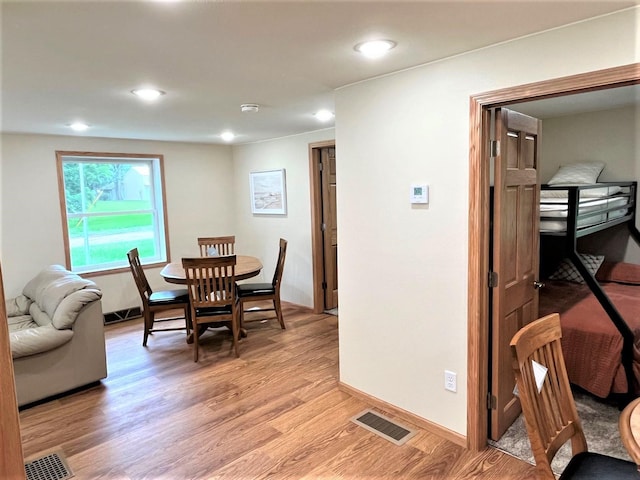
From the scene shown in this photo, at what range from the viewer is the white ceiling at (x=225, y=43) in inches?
63.1

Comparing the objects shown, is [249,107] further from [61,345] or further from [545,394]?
[545,394]

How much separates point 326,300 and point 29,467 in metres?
3.41

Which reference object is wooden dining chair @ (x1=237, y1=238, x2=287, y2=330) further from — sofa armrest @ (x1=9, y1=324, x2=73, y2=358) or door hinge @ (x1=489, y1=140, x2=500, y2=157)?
door hinge @ (x1=489, y1=140, x2=500, y2=157)

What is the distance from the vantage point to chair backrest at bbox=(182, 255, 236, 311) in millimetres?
3697

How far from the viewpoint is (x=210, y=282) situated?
12.5 ft

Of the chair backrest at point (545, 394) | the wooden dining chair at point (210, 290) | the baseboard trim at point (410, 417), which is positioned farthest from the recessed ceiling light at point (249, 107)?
the chair backrest at point (545, 394)

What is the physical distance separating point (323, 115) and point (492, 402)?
270cm

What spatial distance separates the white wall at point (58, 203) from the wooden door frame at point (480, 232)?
4.32 m

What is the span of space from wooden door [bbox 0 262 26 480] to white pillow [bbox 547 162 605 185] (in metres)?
4.63

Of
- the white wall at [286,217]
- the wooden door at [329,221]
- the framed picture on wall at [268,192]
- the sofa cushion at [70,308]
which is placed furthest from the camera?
the framed picture on wall at [268,192]

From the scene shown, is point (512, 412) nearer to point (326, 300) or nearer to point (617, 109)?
point (326, 300)

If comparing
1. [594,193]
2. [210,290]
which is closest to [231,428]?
[210,290]

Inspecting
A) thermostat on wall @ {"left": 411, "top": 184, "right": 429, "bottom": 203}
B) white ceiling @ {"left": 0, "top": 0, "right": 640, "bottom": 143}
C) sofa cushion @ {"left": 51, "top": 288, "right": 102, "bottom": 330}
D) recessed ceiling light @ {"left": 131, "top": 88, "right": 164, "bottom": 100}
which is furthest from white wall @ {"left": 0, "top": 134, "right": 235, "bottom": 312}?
thermostat on wall @ {"left": 411, "top": 184, "right": 429, "bottom": 203}

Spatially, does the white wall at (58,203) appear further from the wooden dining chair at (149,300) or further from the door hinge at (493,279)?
the door hinge at (493,279)
